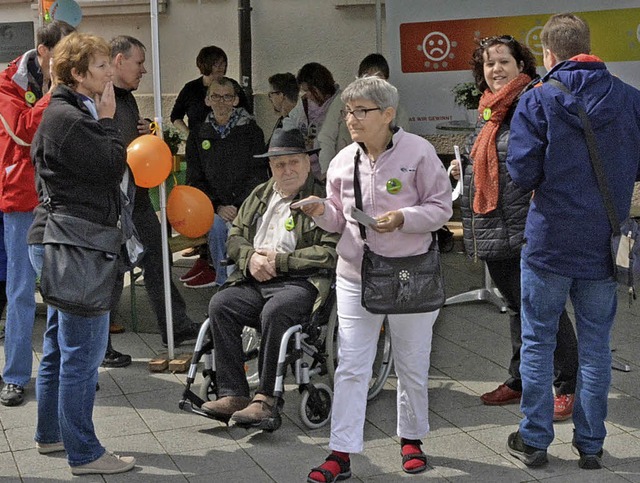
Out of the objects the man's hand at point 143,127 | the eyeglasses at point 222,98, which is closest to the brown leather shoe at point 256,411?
the man's hand at point 143,127

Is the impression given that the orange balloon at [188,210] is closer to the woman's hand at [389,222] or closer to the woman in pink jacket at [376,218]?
the woman in pink jacket at [376,218]

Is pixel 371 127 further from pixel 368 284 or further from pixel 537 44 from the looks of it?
pixel 537 44

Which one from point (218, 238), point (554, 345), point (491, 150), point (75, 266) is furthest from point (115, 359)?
point (554, 345)

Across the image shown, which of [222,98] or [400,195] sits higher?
[222,98]

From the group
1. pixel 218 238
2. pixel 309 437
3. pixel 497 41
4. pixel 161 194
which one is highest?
pixel 497 41

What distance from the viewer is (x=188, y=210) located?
603cm

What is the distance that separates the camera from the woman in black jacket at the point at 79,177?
432 cm

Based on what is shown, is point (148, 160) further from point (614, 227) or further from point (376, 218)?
point (614, 227)

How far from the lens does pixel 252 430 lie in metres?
5.18

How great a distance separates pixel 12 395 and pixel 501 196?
266cm

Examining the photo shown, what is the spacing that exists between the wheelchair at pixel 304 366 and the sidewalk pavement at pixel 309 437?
0.33 ft

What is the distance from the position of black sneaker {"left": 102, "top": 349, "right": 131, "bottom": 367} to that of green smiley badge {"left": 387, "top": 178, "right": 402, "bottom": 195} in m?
2.43

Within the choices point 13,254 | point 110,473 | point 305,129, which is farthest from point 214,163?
point 110,473

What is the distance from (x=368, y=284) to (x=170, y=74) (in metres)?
7.71
